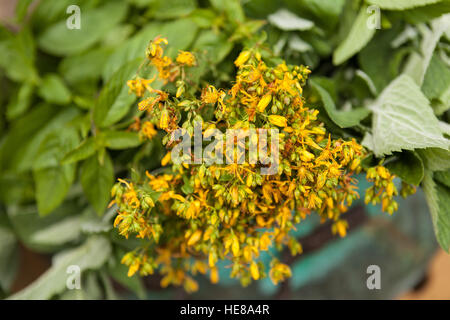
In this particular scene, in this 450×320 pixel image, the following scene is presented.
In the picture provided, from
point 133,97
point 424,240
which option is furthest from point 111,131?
point 424,240

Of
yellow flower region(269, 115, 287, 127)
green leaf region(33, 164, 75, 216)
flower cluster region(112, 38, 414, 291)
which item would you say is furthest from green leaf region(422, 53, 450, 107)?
green leaf region(33, 164, 75, 216)

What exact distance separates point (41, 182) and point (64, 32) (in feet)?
0.77

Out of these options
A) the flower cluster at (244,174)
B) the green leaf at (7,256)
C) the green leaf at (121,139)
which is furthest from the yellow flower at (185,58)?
the green leaf at (7,256)

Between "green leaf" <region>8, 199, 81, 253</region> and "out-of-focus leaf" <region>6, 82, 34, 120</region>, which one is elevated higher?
"out-of-focus leaf" <region>6, 82, 34, 120</region>

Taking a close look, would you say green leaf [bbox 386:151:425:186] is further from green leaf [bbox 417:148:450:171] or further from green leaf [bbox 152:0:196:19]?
green leaf [bbox 152:0:196:19]

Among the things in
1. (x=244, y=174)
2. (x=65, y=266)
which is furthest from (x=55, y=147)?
(x=244, y=174)

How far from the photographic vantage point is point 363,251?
2.31ft

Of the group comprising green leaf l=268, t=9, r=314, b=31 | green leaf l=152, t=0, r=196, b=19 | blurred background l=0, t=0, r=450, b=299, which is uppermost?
green leaf l=152, t=0, r=196, b=19

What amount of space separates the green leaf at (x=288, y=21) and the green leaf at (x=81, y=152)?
26 centimetres

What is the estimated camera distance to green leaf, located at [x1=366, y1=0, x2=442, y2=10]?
0.39m

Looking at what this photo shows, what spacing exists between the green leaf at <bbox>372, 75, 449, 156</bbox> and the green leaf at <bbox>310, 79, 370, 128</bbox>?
0.02m

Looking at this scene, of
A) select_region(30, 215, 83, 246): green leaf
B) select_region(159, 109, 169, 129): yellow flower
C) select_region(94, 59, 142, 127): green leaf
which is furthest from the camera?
select_region(30, 215, 83, 246): green leaf

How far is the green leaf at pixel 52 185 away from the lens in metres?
0.46

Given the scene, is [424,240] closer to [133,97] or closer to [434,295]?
[434,295]
